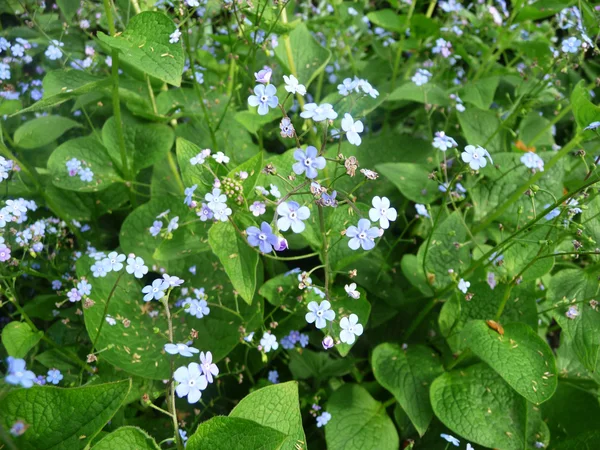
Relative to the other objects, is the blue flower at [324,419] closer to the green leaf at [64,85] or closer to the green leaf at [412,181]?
the green leaf at [412,181]

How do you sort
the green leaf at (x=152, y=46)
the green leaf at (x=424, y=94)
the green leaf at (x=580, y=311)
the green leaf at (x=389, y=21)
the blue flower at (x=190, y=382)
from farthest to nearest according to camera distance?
the green leaf at (x=389, y=21) → the green leaf at (x=424, y=94) → the green leaf at (x=580, y=311) → the green leaf at (x=152, y=46) → the blue flower at (x=190, y=382)

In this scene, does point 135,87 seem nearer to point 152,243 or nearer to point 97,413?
point 152,243

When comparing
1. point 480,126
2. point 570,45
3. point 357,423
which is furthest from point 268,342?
point 570,45

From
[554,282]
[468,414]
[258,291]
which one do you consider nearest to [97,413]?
[258,291]

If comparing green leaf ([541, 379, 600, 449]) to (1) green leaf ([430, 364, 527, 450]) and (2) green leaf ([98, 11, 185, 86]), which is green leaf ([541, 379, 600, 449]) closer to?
(1) green leaf ([430, 364, 527, 450])

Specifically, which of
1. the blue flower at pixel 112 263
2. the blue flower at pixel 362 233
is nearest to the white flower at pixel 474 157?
the blue flower at pixel 362 233

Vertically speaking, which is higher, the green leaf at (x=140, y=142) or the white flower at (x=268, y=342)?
the green leaf at (x=140, y=142)
